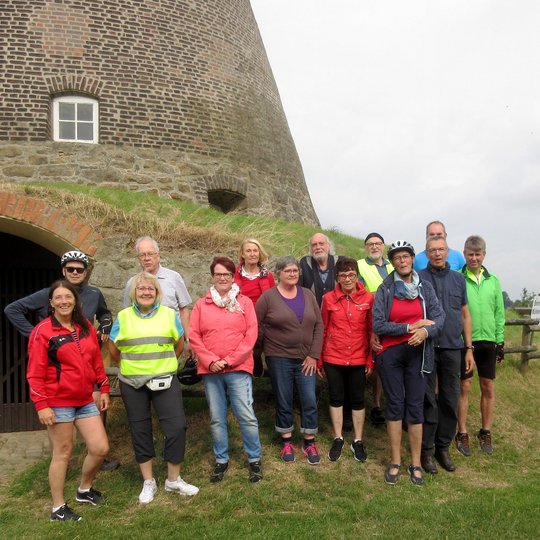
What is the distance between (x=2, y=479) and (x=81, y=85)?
6.95 m

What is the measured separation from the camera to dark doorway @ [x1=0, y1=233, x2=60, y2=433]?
852 centimetres

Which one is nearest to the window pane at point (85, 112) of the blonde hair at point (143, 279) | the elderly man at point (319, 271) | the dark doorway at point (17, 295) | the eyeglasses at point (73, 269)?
the dark doorway at point (17, 295)

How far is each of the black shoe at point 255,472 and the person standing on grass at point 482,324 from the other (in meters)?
2.09

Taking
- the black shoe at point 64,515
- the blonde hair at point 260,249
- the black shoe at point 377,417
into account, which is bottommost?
the black shoe at point 64,515

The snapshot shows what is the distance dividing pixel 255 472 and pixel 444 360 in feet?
6.40

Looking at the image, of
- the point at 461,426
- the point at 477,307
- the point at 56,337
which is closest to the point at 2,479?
the point at 56,337

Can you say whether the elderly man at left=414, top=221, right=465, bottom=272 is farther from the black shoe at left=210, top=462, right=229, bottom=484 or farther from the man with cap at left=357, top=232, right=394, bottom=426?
the black shoe at left=210, top=462, right=229, bottom=484

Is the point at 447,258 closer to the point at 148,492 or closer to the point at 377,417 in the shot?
the point at 377,417

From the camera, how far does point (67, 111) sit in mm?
9789

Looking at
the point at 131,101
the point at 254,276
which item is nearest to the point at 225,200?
the point at 131,101

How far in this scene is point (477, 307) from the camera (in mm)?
5258

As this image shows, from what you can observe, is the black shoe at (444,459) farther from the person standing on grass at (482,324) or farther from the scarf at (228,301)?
the scarf at (228,301)

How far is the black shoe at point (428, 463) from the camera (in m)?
4.75

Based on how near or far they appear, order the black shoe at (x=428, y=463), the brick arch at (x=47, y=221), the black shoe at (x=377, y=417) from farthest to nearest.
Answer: the brick arch at (x=47, y=221) → the black shoe at (x=377, y=417) → the black shoe at (x=428, y=463)
